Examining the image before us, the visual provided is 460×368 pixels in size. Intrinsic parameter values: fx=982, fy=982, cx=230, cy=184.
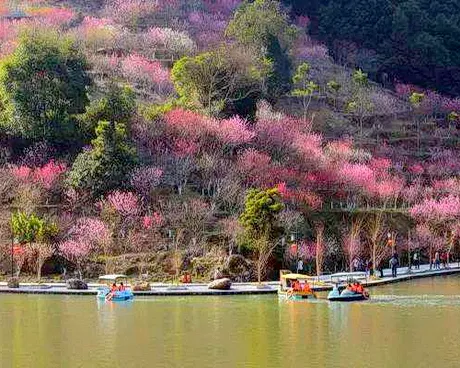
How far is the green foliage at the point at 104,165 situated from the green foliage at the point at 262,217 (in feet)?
28.6

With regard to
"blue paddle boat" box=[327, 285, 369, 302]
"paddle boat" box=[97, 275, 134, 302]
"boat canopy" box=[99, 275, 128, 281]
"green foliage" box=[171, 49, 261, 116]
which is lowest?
"blue paddle boat" box=[327, 285, 369, 302]

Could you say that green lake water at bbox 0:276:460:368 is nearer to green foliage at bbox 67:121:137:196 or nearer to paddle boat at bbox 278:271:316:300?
paddle boat at bbox 278:271:316:300

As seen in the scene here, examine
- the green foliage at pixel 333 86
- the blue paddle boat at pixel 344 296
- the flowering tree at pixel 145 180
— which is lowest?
the blue paddle boat at pixel 344 296

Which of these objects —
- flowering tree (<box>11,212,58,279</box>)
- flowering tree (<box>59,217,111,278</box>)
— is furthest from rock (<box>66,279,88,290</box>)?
flowering tree (<box>11,212,58,279</box>)

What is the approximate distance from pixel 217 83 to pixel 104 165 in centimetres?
1564

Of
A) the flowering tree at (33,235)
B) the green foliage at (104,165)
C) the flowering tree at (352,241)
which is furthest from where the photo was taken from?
the flowering tree at (352,241)

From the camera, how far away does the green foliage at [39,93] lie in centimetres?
5962

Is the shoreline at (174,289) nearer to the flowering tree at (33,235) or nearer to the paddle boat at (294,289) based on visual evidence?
the paddle boat at (294,289)

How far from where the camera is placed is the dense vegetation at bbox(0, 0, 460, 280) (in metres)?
51.2

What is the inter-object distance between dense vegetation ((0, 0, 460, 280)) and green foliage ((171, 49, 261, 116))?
0.11 metres

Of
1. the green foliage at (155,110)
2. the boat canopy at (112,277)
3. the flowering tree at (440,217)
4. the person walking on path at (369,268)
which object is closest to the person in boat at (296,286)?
the boat canopy at (112,277)

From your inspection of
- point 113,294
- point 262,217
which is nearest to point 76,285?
point 113,294

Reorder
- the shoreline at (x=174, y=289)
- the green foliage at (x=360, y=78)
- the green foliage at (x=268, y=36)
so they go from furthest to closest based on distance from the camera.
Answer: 1. the green foliage at (x=360, y=78)
2. the green foliage at (x=268, y=36)
3. the shoreline at (x=174, y=289)

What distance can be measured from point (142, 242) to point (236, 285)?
22.9ft
